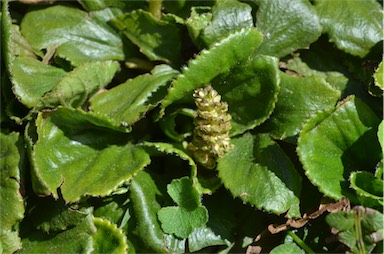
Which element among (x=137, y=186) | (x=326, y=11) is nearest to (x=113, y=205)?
(x=137, y=186)

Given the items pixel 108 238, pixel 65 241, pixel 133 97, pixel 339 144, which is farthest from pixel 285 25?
pixel 65 241

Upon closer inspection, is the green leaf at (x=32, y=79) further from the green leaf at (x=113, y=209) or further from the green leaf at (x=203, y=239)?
the green leaf at (x=203, y=239)

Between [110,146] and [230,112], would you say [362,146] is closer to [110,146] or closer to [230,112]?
[230,112]

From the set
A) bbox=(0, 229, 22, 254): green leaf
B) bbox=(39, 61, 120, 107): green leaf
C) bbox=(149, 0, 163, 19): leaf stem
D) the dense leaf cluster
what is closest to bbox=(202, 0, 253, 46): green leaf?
the dense leaf cluster

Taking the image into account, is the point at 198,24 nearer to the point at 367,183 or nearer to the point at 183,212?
the point at 183,212

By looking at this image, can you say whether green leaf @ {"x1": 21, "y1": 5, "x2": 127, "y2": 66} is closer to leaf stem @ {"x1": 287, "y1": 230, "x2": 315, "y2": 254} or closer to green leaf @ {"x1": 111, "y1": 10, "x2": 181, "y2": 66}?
green leaf @ {"x1": 111, "y1": 10, "x2": 181, "y2": 66}

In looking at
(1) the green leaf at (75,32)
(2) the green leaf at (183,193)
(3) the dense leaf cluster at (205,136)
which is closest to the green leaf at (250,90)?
(3) the dense leaf cluster at (205,136)
